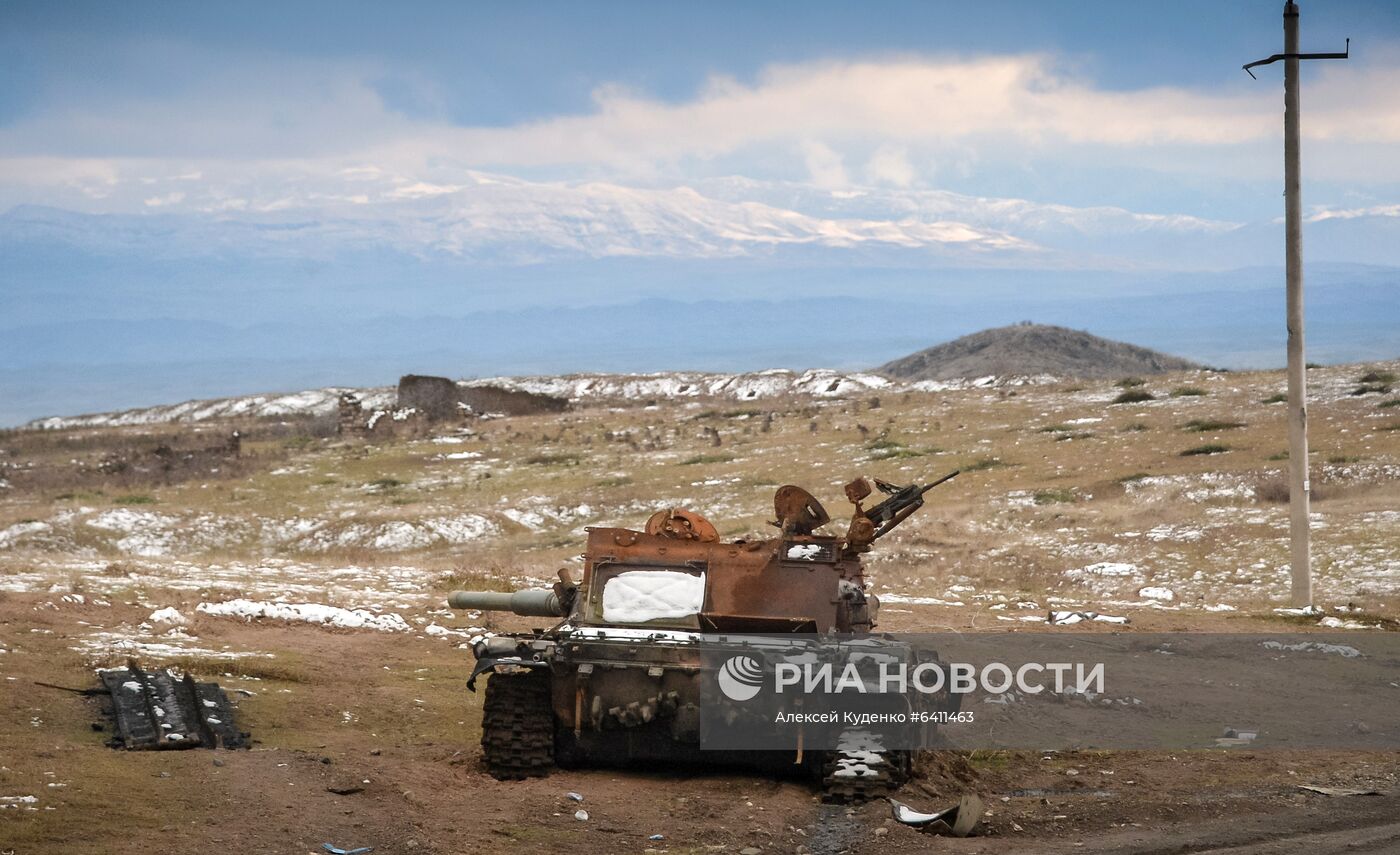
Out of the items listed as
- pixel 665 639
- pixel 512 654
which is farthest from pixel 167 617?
pixel 665 639

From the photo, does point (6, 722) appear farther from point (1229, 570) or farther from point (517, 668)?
point (1229, 570)

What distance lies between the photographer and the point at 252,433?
60.5m

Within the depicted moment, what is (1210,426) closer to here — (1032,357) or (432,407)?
(432,407)

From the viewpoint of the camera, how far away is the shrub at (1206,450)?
32.9m

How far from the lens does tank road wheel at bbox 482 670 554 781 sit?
38.0 ft

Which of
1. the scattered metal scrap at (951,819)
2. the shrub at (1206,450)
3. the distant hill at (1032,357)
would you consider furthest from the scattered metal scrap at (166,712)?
the distant hill at (1032,357)

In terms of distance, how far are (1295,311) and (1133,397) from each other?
22577 millimetres

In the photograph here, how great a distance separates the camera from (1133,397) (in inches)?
1722

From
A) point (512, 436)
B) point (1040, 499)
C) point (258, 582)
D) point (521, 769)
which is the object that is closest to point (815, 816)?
point (521, 769)

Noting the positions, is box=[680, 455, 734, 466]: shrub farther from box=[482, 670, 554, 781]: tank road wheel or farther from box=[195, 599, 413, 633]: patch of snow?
box=[482, 670, 554, 781]: tank road wheel

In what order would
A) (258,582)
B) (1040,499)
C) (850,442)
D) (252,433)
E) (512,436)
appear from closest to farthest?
(258,582) → (1040,499) → (850,442) → (512,436) → (252,433)

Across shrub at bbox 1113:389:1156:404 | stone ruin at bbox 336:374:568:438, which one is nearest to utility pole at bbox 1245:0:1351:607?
shrub at bbox 1113:389:1156:404

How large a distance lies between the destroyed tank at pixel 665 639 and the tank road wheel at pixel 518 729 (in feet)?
0.03

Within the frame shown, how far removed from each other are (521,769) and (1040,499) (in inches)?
797
